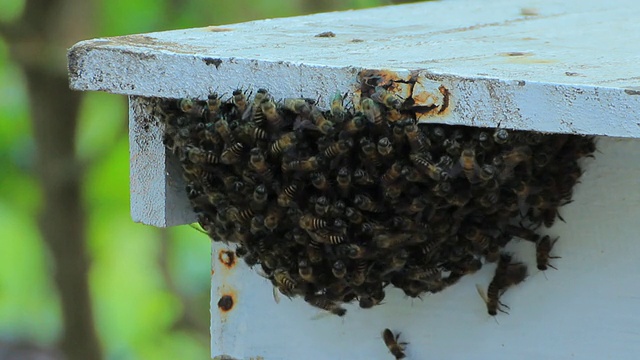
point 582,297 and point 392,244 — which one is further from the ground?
point 392,244

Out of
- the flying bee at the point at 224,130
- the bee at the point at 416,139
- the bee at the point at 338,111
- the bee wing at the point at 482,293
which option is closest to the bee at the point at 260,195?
the flying bee at the point at 224,130

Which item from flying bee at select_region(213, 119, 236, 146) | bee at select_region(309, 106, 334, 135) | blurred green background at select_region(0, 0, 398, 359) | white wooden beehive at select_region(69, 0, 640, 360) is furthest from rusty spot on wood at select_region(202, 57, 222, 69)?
blurred green background at select_region(0, 0, 398, 359)

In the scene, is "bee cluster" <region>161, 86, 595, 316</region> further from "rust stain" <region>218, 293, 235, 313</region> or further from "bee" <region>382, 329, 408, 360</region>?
"rust stain" <region>218, 293, 235, 313</region>

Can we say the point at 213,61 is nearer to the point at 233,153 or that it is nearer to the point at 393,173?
the point at 233,153

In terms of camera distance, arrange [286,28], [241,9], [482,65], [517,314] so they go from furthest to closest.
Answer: [241,9] → [286,28] → [517,314] → [482,65]

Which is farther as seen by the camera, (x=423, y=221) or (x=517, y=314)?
(x=517, y=314)

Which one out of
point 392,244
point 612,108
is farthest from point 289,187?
point 612,108

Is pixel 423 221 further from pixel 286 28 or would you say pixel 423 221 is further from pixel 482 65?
pixel 286 28
